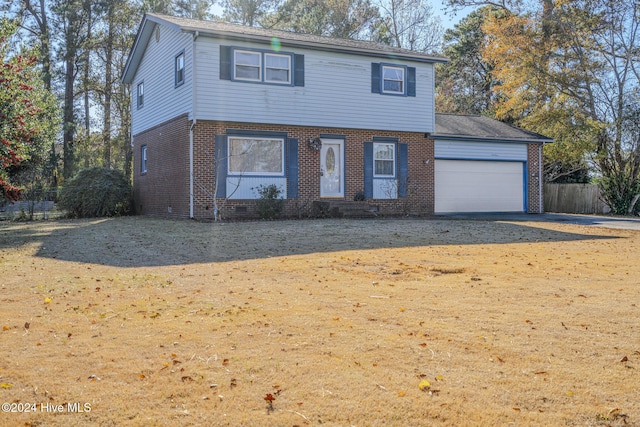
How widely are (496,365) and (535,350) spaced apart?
1.82 feet

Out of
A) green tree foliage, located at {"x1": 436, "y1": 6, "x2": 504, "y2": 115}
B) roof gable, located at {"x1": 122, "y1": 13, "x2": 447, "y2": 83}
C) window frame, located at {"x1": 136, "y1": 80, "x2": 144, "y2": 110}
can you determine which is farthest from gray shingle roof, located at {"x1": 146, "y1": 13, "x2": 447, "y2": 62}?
green tree foliage, located at {"x1": 436, "y1": 6, "x2": 504, "y2": 115}

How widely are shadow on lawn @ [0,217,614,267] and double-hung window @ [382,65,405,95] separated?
21.3 feet

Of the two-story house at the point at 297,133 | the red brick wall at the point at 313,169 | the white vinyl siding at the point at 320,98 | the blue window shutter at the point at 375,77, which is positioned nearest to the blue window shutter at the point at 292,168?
the two-story house at the point at 297,133

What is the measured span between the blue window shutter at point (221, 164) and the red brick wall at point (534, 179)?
1249 cm

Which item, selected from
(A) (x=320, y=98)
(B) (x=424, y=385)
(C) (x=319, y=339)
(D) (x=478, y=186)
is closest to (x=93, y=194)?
(A) (x=320, y=98)

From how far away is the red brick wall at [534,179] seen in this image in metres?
23.6

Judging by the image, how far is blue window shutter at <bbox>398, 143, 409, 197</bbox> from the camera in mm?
20638

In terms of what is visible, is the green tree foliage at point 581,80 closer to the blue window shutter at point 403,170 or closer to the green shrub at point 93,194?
the blue window shutter at point 403,170

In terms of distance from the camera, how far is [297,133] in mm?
19016

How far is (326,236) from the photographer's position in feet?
41.4

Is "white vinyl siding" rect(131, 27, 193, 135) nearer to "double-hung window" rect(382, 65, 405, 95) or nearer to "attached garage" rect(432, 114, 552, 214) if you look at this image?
"double-hung window" rect(382, 65, 405, 95)

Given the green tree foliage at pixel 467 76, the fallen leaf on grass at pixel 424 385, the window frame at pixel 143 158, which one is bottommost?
the fallen leaf on grass at pixel 424 385

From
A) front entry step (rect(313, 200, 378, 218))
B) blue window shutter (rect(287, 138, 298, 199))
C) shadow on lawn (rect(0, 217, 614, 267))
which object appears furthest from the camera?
blue window shutter (rect(287, 138, 298, 199))

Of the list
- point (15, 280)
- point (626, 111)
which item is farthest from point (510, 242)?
point (626, 111)
